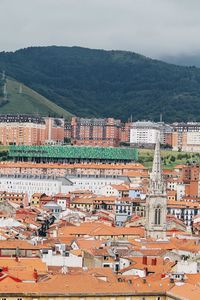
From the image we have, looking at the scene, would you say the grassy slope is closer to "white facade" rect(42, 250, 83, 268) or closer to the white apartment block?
the white apartment block

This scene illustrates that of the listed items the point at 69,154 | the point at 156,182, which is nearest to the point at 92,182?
the point at 69,154

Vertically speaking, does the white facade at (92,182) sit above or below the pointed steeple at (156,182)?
below

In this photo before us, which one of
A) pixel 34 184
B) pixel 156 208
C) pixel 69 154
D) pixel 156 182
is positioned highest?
pixel 156 182

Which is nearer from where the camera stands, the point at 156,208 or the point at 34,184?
the point at 156,208

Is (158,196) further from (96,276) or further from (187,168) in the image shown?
(187,168)

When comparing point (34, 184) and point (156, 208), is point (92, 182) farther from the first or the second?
point (156, 208)

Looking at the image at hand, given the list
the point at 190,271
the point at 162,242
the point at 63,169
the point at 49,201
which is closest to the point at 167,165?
the point at 63,169

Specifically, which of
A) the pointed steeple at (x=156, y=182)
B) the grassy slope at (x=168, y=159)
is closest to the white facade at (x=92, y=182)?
the grassy slope at (x=168, y=159)

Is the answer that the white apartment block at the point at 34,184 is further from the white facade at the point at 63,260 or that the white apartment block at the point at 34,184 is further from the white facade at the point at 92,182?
the white facade at the point at 63,260

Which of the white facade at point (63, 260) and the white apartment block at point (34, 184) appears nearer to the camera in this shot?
the white facade at point (63, 260)
